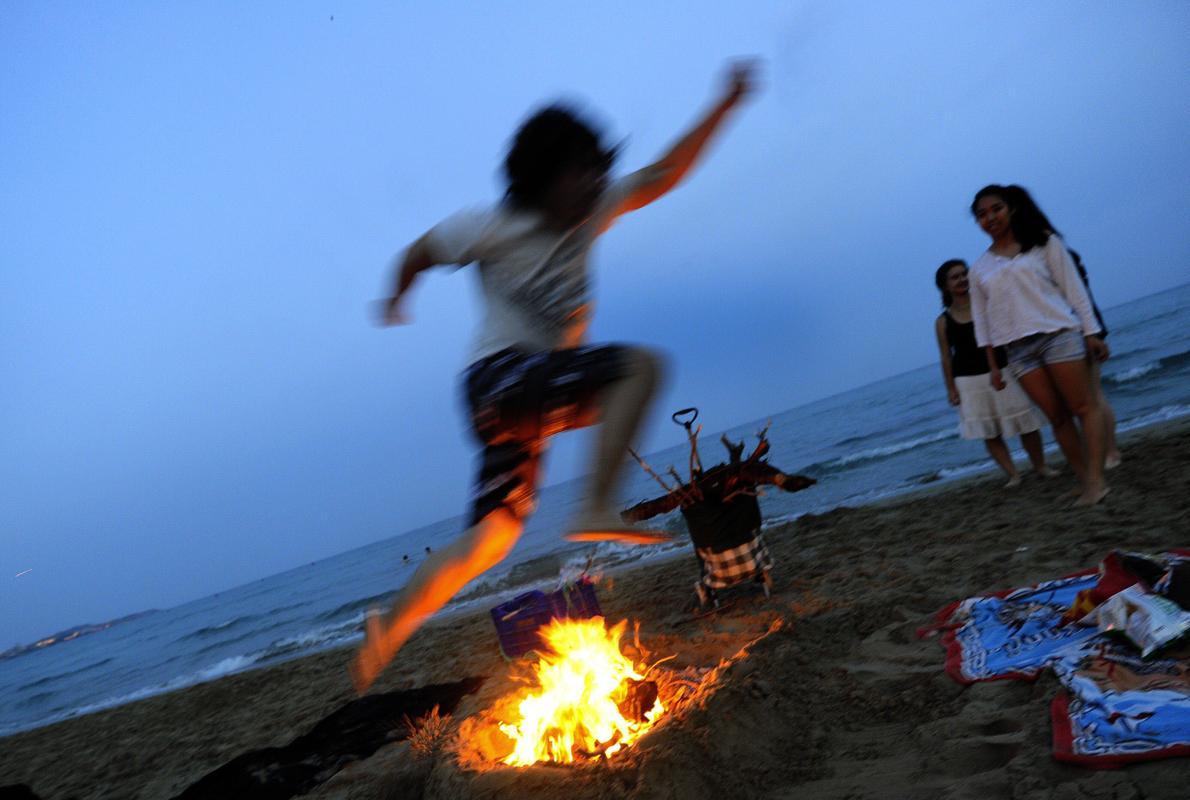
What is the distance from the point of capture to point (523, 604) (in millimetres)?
5133

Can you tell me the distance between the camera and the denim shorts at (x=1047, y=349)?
4.26 m

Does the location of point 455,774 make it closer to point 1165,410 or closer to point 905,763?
point 905,763

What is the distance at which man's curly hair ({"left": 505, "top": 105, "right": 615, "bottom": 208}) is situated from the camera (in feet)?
6.84

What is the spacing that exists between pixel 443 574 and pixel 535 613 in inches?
127

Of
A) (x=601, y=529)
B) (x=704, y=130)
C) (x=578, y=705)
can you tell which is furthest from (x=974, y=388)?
(x=601, y=529)

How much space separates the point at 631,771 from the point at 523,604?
10.0 feet

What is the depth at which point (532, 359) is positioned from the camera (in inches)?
74.2

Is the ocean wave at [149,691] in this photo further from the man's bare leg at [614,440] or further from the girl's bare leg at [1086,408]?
the girl's bare leg at [1086,408]

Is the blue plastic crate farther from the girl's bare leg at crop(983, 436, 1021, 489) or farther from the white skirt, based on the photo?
the girl's bare leg at crop(983, 436, 1021, 489)

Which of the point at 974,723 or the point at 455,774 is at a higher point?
the point at 455,774

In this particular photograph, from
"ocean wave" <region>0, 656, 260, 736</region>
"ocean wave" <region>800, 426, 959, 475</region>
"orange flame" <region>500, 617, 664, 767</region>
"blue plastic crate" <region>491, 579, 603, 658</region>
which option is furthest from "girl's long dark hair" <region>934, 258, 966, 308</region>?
"ocean wave" <region>0, 656, 260, 736</region>

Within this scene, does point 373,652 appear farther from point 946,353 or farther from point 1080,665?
point 946,353

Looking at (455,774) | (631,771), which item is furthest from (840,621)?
(455,774)

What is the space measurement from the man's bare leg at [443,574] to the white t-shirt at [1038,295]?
375 centimetres
